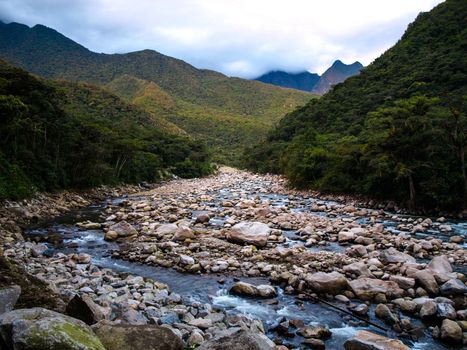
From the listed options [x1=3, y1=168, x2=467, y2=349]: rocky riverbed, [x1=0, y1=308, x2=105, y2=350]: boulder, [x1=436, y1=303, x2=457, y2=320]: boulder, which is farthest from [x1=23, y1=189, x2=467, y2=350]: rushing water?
[x1=0, y1=308, x2=105, y2=350]: boulder

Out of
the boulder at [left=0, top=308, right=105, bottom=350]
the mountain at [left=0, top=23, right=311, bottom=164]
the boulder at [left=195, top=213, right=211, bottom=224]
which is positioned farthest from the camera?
the mountain at [left=0, top=23, right=311, bottom=164]

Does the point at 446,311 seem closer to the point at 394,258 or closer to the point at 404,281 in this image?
the point at 404,281

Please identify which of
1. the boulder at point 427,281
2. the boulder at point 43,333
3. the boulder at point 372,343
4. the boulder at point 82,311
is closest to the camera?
the boulder at point 43,333

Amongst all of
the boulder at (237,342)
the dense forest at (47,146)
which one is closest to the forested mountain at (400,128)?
the dense forest at (47,146)

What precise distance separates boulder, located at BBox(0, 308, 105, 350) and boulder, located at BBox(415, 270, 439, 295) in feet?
26.2

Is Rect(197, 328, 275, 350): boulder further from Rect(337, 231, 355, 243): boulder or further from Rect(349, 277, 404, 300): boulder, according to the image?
Rect(337, 231, 355, 243): boulder

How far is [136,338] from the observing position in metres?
4.26

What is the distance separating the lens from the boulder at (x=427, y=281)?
329 inches

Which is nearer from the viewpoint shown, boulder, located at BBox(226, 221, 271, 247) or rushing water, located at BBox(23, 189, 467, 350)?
A: rushing water, located at BBox(23, 189, 467, 350)

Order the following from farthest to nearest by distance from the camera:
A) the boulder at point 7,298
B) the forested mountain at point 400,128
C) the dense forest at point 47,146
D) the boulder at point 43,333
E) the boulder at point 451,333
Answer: the forested mountain at point 400,128 → the dense forest at point 47,146 → the boulder at point 451,333 → the boulder at point 7,298 → the boulder at point 43,333

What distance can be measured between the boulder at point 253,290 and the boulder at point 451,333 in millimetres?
3618

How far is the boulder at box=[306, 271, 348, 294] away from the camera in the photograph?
843cm

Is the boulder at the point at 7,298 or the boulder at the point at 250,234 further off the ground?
the boulder at the point at 7,298

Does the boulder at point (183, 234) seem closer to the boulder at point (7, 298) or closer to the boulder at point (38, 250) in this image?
the boulder at point (38, 250)
